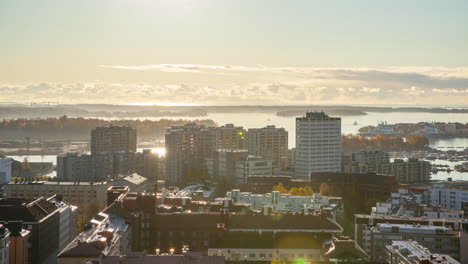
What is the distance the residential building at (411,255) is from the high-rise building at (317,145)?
22.9 m

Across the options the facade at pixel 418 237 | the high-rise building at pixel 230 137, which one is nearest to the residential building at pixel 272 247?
the facade at pixel 418 237

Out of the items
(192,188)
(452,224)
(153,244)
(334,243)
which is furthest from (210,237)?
(192,188)

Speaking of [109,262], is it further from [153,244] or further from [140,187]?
[140,187]

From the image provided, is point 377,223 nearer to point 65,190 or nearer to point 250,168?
point 65,190

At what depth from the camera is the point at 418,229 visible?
1819 centimetres

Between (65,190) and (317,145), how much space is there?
15.5 m

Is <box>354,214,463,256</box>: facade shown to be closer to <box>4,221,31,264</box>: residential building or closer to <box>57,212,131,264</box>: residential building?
<box>57,212,131,264</box>: residential building

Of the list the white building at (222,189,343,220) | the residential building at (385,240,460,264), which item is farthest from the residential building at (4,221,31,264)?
the white building at (222,189,343,220)

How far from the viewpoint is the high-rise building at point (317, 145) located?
3909 cm

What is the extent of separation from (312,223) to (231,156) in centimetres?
1918

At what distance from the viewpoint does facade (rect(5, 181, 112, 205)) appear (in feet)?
92.8

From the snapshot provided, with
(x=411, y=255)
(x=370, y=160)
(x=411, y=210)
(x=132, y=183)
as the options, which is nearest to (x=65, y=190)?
(x=132, y=183)

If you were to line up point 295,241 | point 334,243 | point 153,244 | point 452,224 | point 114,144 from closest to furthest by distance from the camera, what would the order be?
point 334,243, point 295,241, point 153,244, point 452,224, point 114,144

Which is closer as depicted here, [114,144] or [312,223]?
[312,223]
